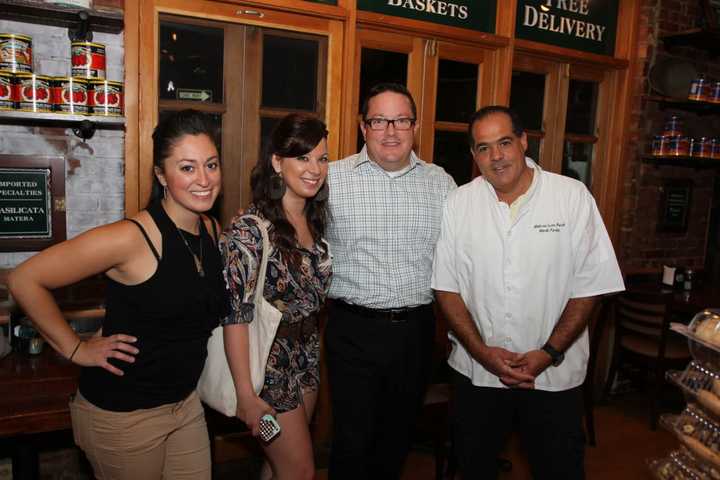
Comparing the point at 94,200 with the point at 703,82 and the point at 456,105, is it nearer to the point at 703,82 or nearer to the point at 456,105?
the point at 456,105

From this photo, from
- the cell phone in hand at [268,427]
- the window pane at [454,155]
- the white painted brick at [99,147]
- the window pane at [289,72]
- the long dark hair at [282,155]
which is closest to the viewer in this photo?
the cell phone in hand at [268,427]

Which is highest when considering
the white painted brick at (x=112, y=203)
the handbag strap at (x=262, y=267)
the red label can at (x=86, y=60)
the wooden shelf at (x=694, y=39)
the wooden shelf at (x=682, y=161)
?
the wooden shelf at (x=694, y=39)

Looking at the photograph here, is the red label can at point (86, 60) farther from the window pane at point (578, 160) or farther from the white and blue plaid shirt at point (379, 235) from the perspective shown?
the window pane at point (578, 160)

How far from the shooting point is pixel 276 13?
2.99m

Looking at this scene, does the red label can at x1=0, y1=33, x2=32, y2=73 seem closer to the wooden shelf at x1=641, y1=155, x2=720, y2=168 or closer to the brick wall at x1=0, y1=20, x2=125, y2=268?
the brick wall at x1=0, y1=20, x2=125, y2=268

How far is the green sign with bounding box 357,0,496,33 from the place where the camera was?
3275mm

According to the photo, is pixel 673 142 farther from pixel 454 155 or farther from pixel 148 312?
pixel 148 312

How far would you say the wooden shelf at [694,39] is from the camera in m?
3.99

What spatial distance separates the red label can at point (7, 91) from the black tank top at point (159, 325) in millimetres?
1022

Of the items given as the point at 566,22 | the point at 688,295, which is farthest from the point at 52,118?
the point at 688,295

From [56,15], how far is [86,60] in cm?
24

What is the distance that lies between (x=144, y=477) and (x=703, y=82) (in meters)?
4.32

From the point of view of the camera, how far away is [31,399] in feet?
6.35

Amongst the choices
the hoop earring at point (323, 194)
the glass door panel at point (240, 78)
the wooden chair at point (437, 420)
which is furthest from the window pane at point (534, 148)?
the hoop earring at point (323, 194)
